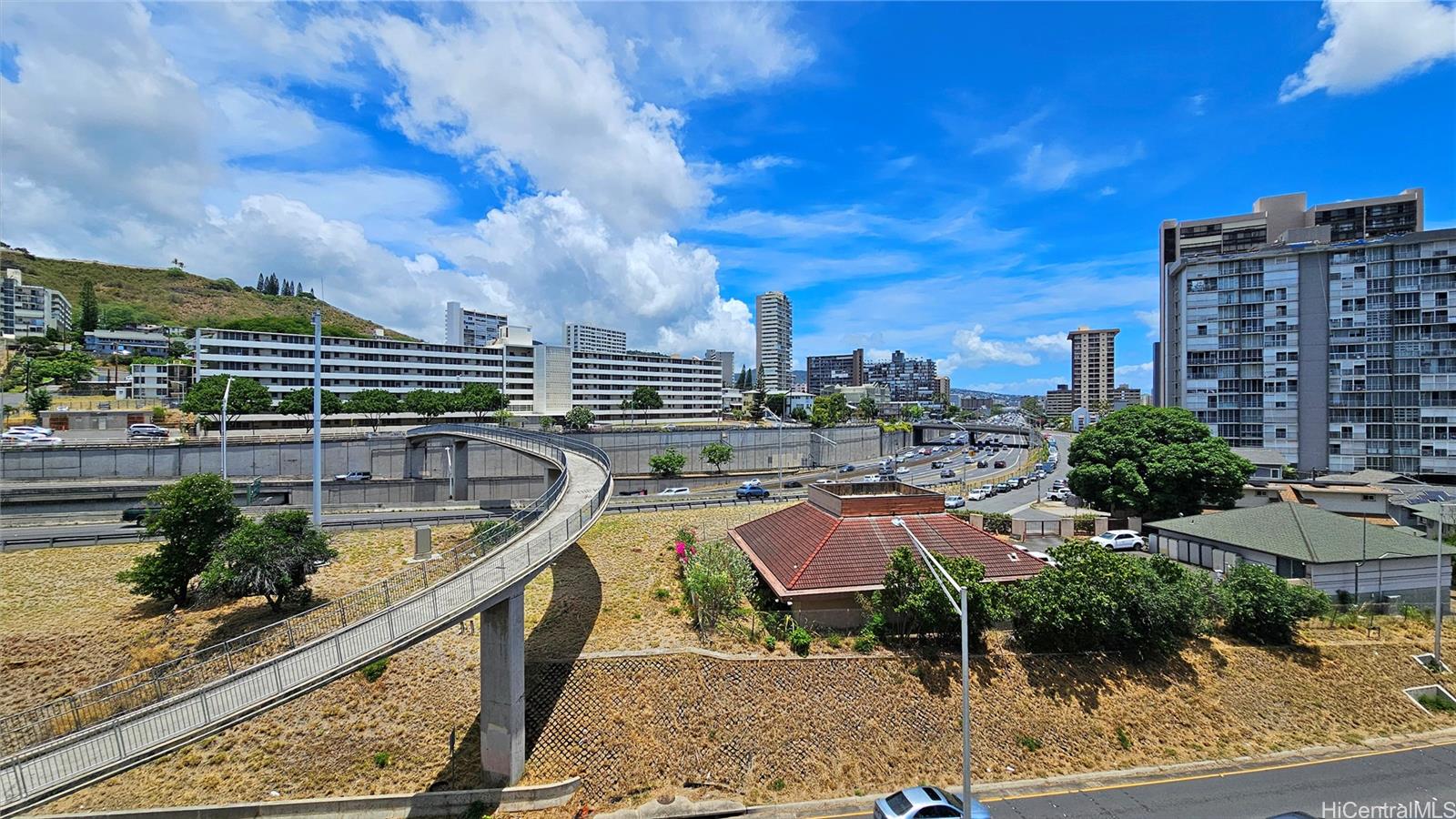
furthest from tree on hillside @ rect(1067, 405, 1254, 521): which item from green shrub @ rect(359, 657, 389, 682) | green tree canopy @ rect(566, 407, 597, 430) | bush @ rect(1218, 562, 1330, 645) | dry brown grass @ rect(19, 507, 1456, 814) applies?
green tree canopy @ rect(566, 407, 597, 430)

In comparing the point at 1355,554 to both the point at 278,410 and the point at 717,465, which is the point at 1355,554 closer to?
the point at 717,465

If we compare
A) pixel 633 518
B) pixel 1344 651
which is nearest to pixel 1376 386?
pixel 1344 651

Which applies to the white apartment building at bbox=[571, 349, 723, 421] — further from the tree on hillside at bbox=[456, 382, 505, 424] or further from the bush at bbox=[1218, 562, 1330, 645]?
the bush at bbox=[1218, 562, 1330, 645]

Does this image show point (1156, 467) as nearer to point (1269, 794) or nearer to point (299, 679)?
point (1269, 794)

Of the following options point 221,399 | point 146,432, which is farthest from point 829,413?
point 146,432

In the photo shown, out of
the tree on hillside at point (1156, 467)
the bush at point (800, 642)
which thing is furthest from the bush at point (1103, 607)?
the tree on hillside at point (1156, 467)

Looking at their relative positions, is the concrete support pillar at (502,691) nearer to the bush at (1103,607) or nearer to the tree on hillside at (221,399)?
the bush at (1103,607)
